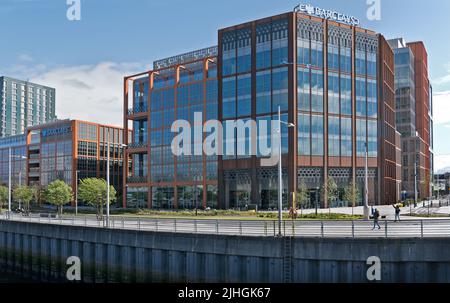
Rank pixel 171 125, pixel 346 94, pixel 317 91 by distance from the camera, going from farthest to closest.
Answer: pixel 171 125
pixel 346 94
pixel 317 91

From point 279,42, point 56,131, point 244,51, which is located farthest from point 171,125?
point 56,131

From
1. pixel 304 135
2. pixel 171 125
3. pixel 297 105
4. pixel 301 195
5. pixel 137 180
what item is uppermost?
pixel 297 105

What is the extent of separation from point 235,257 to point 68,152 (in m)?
106

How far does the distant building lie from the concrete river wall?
291ft

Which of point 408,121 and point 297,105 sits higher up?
point 408,121

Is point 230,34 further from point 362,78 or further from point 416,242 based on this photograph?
point 416,242

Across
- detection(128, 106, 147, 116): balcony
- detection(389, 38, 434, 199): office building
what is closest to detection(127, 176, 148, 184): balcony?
detection(128, 106, 147, 116): balcony

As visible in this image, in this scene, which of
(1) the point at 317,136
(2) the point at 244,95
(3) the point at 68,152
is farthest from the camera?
(3) the point at 68,152

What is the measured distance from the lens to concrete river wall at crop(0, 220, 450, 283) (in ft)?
74.2

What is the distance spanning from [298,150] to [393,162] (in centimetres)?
3261

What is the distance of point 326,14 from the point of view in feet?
280

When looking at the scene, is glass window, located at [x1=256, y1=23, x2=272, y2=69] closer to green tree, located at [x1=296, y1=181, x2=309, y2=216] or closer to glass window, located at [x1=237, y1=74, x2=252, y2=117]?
glass window, located at [x1=237, y1=74, x2=252, y2=117]

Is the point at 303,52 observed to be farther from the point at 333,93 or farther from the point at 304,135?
the point at 304,135

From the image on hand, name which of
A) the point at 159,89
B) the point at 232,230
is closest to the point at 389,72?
the point at 159,89
